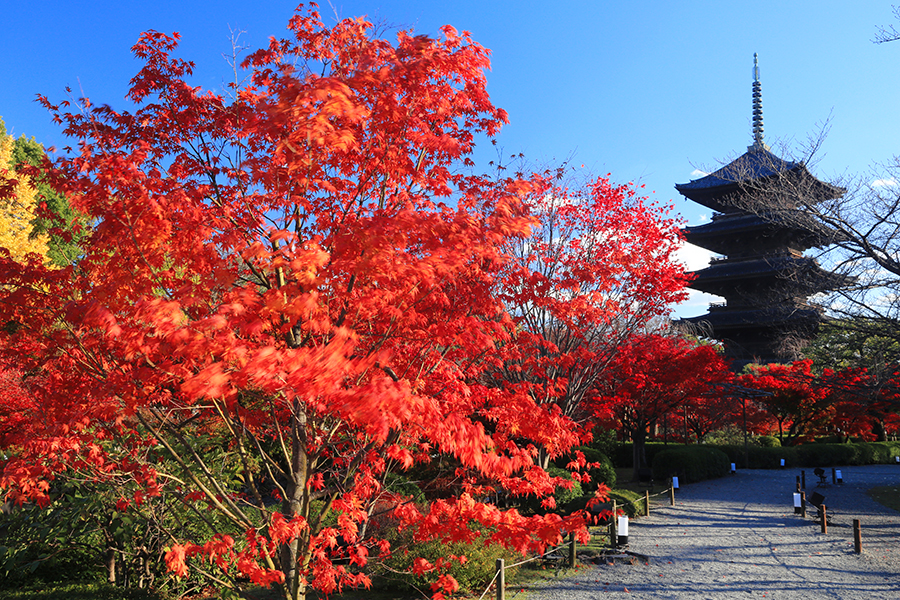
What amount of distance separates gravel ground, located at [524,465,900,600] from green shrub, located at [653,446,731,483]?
2.61 metres

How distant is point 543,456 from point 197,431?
275 inches

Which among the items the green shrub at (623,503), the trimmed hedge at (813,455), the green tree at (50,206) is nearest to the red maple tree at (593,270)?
the green shrub at (623,503)

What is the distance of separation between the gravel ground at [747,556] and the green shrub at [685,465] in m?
2.61

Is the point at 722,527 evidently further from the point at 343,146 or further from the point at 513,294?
the point at 343,146

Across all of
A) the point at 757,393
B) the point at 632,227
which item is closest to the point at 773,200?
the point at 632,227

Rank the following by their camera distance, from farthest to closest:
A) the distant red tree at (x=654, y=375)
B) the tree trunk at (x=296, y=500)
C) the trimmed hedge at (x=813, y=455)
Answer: the trimmed hedge at (x=813, y=455), the distant red tree at (x=654, y=375), the tree trunk at (x=296, y=500)

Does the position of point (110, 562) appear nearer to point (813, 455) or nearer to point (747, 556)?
point (747, 556)

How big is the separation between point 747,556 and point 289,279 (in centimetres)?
989

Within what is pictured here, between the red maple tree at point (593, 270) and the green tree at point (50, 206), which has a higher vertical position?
the green tree at point (50, 206)

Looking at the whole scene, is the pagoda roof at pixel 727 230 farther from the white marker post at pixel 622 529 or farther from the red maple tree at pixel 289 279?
the red maple tree at pixel 289 279

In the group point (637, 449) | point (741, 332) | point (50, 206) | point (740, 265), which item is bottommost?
point (637, 449)

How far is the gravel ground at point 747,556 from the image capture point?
8164mm

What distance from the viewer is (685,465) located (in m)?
19.4

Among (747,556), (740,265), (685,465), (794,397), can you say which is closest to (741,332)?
(740,265)
